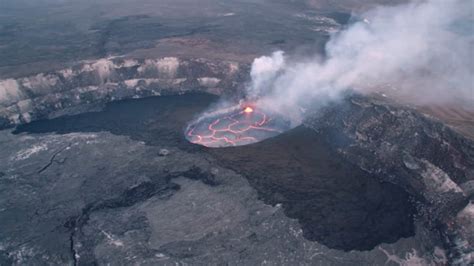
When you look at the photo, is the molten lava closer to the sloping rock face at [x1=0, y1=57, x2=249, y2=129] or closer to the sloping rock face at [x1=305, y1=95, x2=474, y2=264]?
the sloping rock face at [x1=0, y1=57, x2=249, y2=129]

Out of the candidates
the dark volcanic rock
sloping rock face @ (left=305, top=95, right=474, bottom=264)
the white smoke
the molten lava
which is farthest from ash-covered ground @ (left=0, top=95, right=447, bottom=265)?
the white smoke

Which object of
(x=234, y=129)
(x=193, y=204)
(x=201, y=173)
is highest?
(x=234, y=129)

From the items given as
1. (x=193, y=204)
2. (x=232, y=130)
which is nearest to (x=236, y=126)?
(x=232, y=130)

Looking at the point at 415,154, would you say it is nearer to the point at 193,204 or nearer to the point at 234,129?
A: the point at 234,129

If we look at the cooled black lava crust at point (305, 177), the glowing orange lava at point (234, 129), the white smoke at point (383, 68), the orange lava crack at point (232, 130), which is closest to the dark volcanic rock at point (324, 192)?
the cooled black lava crust at point (305, 177)

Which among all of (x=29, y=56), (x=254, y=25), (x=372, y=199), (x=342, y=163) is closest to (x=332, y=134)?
(x=342, y=163)

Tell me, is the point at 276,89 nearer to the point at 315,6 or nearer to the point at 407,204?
the point at 407,204

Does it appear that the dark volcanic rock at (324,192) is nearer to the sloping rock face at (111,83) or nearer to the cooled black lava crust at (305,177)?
the cooled black lava crust at (305,177)
